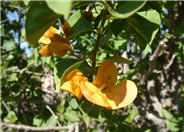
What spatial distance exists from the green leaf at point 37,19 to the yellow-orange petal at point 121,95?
25cm

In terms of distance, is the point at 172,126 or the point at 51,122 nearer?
the point at 51,122

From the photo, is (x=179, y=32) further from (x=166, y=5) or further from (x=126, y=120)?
(x=126, y=120)

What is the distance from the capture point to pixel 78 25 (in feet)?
1.90

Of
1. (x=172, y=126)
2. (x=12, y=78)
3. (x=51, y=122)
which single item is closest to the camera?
(x=51, y=122)

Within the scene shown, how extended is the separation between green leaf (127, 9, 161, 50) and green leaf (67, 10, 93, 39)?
0.41 ft

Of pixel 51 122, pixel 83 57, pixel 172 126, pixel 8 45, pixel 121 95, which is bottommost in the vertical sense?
pixel 172 126

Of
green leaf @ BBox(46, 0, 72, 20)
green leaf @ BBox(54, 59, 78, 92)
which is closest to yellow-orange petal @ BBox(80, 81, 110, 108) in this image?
green leaf @ BBox(54, 59, 78, 92)

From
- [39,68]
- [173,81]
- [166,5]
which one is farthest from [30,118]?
[166,5]

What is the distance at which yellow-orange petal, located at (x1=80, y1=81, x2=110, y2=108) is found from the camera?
1.55 feet

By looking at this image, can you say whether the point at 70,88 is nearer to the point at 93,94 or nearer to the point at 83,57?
the point at 93,94

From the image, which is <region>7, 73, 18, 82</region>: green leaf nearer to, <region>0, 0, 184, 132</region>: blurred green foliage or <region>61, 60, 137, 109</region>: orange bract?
<region>0, 0, 184, 132</region>: blurred green foliage

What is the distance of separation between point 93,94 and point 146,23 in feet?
0.80

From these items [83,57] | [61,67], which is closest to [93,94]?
[61,67]

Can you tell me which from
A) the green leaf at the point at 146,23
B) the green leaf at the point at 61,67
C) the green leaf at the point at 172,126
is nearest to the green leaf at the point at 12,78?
the green leaf at the point at 61,67
